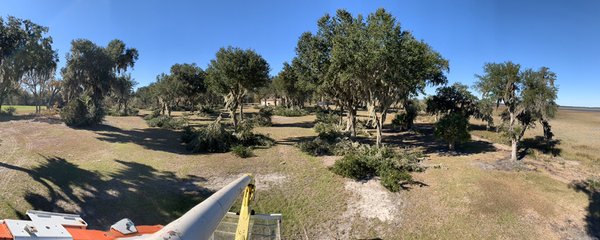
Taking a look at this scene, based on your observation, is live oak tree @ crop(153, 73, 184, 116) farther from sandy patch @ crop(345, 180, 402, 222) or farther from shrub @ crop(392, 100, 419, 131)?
sandy patch @ crop(345, 180, 402, 222)

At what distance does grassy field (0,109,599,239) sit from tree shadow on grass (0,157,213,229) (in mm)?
46

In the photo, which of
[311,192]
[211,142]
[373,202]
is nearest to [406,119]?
[211,142]

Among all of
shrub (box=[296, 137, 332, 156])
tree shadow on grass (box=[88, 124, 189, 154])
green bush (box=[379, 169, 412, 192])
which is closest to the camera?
green bush (box=[379, 169, 412, 192])

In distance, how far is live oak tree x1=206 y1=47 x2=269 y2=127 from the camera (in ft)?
97.6

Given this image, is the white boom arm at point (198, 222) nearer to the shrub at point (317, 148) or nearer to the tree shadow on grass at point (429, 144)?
the shrub at point (317, 148)

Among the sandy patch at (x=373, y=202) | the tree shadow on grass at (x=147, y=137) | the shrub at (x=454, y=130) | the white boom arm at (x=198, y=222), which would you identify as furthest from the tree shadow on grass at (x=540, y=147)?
the tree shadow on grass at (x=147, y=137)

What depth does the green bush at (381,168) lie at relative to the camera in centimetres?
1686

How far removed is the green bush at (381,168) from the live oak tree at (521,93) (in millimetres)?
8534

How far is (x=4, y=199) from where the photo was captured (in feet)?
42.5

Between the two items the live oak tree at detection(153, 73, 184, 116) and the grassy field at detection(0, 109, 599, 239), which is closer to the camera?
the grassy field at detection(0, 109, 599, 239)

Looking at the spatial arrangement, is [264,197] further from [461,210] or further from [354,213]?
[461,210]

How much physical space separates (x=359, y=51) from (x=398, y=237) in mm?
13521

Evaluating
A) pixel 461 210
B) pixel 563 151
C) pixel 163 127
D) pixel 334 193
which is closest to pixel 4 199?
pixel 334 193

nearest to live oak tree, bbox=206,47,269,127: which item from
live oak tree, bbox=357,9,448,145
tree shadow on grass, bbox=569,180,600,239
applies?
live oak tree, bbox=357,9,448,145
